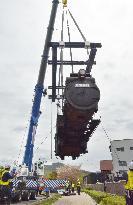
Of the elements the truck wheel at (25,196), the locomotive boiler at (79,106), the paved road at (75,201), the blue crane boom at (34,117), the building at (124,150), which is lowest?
the paved road at (75,201)

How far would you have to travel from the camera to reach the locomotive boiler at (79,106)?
416 inches

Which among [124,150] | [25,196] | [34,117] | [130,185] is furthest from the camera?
[124,150]

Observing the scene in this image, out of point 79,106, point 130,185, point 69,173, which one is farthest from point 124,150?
point 79,106

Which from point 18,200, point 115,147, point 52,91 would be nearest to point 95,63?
point 52,91

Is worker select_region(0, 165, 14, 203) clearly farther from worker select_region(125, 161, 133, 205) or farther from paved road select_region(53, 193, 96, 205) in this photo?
paved road select_region(53, 193, 96, 205)

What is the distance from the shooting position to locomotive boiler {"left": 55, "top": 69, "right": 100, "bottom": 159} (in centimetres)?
1058

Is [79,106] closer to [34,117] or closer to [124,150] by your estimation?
[34,117]

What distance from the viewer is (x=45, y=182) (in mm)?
27781

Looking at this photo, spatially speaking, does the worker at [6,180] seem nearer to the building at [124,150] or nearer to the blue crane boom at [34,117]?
the blue crane boom at [34,117]

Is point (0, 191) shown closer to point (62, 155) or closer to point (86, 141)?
point (62, 155)

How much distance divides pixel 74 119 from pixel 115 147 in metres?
70.1

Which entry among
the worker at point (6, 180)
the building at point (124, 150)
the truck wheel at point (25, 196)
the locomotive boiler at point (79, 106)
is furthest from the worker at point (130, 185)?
the building at point (124, 150)

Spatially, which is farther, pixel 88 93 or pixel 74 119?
pixel 74 119

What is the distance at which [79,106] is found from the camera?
1052 cm
